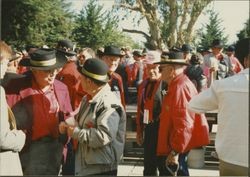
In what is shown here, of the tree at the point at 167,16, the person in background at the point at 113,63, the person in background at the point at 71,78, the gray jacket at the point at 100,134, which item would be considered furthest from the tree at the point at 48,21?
the gray jacket at the point at 100,134

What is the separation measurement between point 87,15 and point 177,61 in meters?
21.5

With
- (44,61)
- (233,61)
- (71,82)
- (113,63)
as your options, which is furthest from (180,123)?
(233,61)

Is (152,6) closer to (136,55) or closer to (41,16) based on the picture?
(136,55)

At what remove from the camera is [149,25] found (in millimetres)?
14750

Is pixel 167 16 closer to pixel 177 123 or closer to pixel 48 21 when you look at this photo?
pixel 48 21

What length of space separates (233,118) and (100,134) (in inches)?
29.5

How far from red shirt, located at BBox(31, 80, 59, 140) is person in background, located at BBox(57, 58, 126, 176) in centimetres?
18

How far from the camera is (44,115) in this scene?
2844 mm

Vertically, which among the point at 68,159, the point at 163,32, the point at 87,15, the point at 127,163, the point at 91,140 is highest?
the point at 87,15

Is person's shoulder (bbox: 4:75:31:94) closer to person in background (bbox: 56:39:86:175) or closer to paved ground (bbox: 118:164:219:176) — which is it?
person in background (bbox: 56:39:86:175)

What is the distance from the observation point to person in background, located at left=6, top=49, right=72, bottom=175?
2.81 metres

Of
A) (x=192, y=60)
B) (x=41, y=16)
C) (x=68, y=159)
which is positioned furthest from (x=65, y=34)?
(x=68, y=159)

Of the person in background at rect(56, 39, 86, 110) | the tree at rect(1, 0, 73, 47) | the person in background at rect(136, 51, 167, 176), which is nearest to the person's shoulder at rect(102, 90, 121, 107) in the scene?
the person in background at rect(136, 51, 167, 176)

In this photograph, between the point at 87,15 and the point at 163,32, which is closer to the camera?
the point at 163,32
